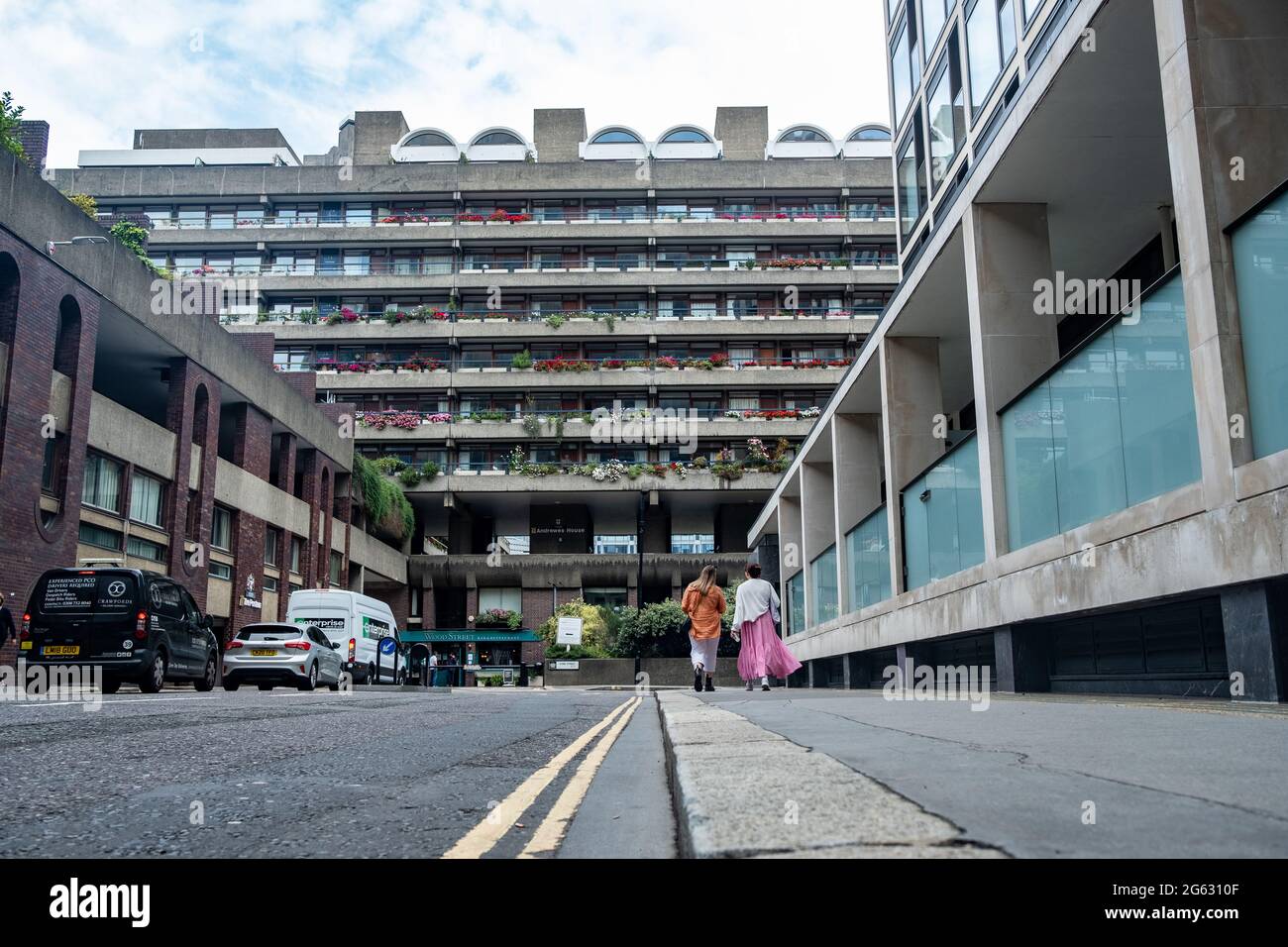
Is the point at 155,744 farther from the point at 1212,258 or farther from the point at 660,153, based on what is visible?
the point at 660,153

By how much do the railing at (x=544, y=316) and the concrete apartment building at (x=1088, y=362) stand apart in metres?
33.8

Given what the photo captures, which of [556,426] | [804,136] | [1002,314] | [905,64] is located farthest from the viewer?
[804,136]

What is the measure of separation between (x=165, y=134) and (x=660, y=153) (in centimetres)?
3080

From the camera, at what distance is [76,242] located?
23.0 meters

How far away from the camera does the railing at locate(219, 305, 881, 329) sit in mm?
54750

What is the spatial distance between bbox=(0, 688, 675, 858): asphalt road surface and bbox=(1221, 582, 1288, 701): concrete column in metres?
3.91

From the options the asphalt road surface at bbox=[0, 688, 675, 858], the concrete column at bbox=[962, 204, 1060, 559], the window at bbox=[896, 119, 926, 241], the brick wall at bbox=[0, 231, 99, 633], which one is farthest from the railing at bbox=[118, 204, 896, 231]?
the asphalt road surface at bbox=[0, 688, 675, 858]

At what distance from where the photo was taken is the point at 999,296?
12.7 m

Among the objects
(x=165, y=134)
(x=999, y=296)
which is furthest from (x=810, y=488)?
(x=165, y=134)

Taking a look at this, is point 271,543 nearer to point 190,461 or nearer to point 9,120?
point 190,461

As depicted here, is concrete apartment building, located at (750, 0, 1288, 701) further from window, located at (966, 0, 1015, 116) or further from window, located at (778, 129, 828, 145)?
window, located at (778, 129, 828, 145)

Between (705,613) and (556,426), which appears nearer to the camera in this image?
(705,613)

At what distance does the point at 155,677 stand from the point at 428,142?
51056 mm

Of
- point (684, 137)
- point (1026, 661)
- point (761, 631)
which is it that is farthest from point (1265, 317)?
point (684, 137)
